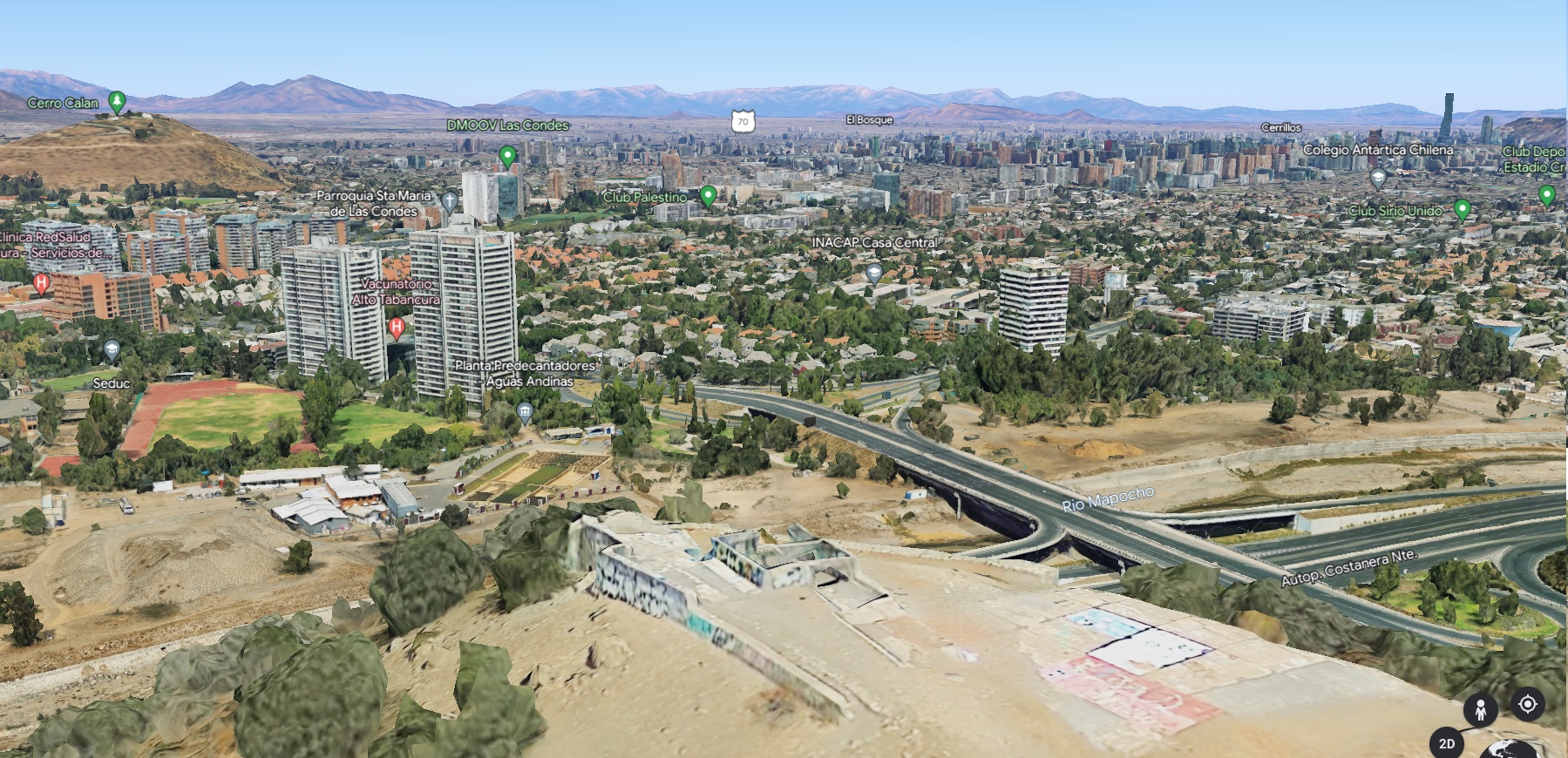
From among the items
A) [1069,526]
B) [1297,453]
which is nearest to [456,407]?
[1069,526]

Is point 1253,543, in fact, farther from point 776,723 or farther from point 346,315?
point 346,315

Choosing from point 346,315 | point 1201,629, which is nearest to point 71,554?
point 346,315

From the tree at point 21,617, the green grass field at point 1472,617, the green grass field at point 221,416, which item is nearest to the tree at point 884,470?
the green grass field at point 1472,617

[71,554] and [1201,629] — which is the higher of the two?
[1201,629]

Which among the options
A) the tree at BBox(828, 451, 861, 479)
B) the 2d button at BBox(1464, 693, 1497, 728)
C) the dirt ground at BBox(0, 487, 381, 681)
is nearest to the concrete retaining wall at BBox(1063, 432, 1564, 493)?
the tree at BBox(828, 451, 861, 479)

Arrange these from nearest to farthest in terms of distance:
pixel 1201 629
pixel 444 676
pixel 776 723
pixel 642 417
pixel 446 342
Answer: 1. pixel 776 723
2. pixel 1201 629
3. pixel 444 676
4. pixel 642 417
5. pixel 446 342

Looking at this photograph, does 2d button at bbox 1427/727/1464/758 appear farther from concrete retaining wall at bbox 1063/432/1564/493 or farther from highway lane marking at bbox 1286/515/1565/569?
concrete retaining wall at bbox 1063/432/1564/493
